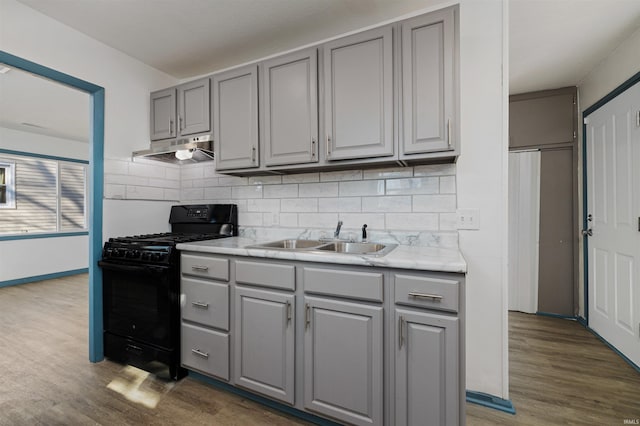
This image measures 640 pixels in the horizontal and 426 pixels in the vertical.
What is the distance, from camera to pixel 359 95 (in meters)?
1.84

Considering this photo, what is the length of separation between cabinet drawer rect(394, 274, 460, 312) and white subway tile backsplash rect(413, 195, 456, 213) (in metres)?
0.75

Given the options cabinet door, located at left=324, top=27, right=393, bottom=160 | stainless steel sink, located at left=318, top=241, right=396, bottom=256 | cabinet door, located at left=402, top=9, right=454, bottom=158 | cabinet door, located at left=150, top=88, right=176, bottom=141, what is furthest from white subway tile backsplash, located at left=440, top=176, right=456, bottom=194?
cabinet door, located at left=150, top=88, right=176, bottom=141

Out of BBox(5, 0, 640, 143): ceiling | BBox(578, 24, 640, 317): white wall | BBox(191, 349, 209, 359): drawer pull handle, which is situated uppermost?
BBox(5, 0, 640, 143): ceiling

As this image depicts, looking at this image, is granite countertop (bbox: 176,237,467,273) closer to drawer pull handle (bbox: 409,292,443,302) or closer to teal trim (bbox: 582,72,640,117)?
drawer pull handle (bbox: 409,292,443,302)

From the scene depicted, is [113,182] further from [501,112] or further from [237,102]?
[501,112]

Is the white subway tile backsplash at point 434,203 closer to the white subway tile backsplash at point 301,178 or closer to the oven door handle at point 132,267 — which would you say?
the white subway tile backsplash at point 301,178

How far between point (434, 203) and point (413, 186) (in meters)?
0.18

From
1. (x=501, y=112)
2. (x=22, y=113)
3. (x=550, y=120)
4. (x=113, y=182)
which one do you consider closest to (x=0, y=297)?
(x=22, y=113)

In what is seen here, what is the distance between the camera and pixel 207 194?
2.88 meters

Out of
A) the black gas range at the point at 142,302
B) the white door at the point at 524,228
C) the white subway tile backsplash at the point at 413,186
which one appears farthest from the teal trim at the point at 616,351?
the black gas range at the point at 142,302

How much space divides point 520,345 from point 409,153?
7.02ft

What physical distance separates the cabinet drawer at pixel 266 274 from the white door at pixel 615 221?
8.62ft

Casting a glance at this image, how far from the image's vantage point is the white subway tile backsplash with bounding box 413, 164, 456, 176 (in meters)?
1.93

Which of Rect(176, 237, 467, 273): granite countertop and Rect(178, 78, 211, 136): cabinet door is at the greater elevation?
Rect(178, 78, 211, 136): cabinet door
